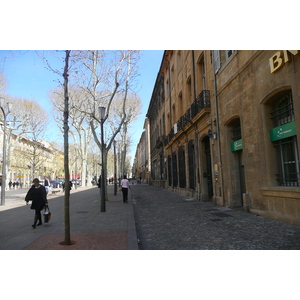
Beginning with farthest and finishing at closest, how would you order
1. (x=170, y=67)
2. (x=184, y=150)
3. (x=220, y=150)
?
(x=170, y=67) → (x=184, y=150) → (x=220, y=150)

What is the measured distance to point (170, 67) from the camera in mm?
24453

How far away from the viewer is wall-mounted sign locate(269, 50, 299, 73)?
6699 millimetres

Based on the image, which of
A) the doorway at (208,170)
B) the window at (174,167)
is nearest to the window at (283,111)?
the doorway at (208,170)

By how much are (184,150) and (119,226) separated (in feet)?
40.8

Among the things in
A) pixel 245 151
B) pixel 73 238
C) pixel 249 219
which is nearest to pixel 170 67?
pixel 245 151

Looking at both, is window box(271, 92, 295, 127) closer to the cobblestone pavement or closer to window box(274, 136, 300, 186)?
window box(274, 136, 300, 186)

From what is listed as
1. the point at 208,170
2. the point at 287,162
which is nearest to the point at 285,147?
the point at 287,162

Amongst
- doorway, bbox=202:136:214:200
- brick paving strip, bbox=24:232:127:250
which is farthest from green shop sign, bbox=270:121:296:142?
doorway, bbox=202:136:214:200

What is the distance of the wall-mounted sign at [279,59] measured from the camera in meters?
6.70

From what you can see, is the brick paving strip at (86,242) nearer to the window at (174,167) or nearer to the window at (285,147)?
the window at (285,147)

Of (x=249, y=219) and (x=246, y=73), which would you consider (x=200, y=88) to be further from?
(x=249, y=219)

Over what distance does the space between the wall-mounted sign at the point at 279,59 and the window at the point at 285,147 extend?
84 centimetres

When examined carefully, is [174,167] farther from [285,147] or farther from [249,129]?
[285,147]

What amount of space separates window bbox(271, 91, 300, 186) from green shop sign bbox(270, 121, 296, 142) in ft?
0.18
